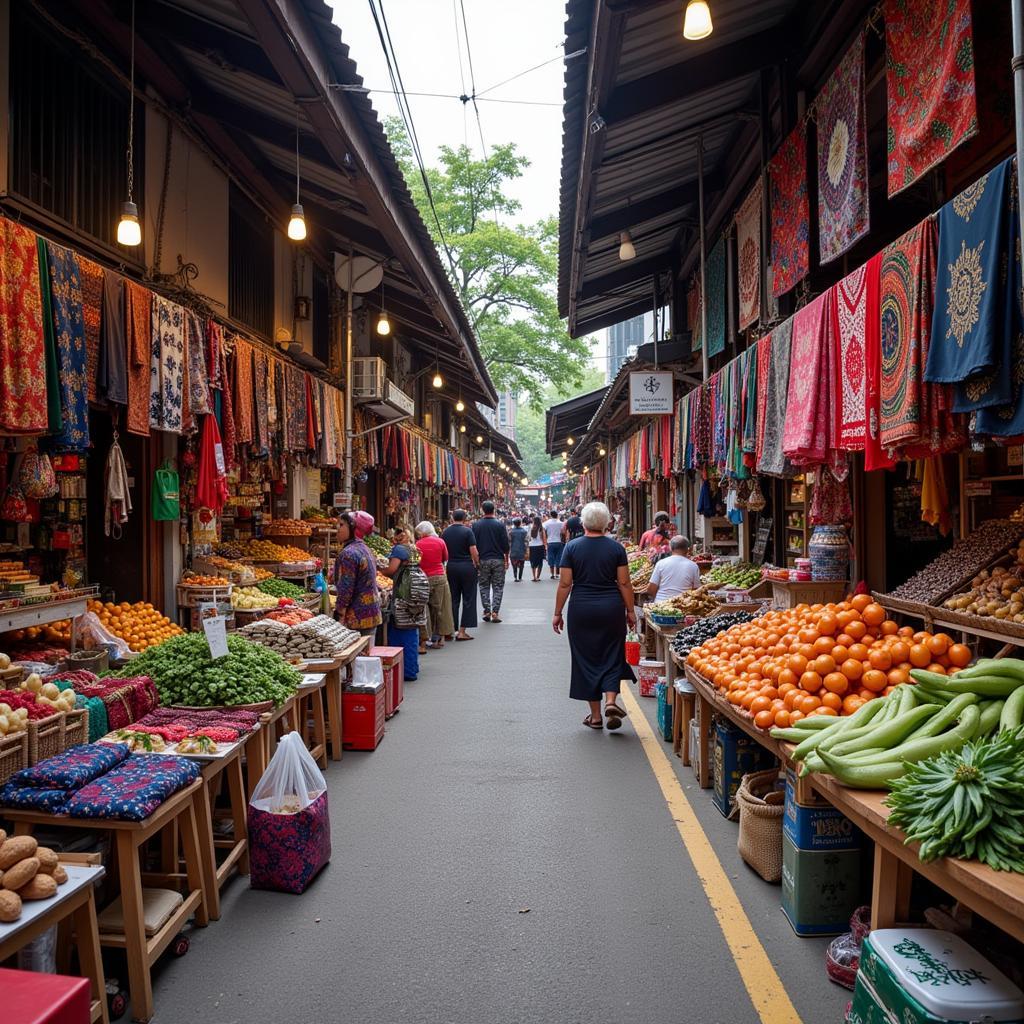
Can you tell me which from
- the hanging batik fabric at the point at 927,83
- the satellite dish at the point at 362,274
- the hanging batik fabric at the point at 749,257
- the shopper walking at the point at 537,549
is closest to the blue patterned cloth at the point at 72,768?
the hanging batik fabric at the point at 927,83

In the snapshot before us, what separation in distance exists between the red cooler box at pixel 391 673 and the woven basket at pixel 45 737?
3.90 meters

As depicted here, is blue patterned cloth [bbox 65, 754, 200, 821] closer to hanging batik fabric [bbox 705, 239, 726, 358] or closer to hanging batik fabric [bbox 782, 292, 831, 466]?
hanging batik fabric [bbox 782, 292, 831, 466]

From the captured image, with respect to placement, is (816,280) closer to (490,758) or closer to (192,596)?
(490,758)

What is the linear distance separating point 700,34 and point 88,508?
302 inches

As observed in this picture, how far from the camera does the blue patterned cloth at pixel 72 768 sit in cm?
351

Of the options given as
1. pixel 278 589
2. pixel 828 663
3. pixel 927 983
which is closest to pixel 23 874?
pixel 927 983

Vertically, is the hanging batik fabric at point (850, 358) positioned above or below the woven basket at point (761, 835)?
above

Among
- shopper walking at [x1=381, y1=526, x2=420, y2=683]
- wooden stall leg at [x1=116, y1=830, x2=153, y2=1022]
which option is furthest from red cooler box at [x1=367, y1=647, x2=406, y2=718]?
wooden stall leg at [x1=116, y1=830, x2=153, y2=1022]

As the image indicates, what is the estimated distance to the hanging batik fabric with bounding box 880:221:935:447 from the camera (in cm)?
438

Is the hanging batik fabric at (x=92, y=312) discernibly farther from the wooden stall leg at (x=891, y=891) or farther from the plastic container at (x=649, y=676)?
the plastic container at (x=649, y=676)

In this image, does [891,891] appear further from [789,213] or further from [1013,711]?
[789,213]

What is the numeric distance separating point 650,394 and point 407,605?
6.23 metres

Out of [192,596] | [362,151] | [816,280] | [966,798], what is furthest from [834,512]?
[192,596]

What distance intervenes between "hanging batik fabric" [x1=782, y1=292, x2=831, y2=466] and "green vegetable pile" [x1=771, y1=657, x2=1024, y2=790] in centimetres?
261
